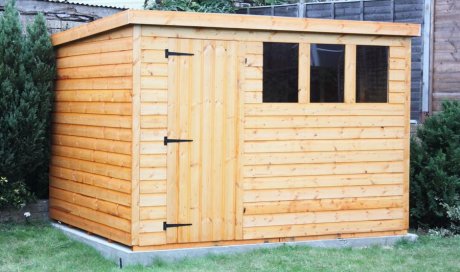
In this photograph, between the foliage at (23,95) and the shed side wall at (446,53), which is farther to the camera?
the shed side wall at (446,53)

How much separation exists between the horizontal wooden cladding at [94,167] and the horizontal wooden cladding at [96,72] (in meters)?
0.94

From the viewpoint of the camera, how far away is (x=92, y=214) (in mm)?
8453

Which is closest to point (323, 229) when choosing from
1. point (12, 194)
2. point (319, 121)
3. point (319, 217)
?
point (319, 217)

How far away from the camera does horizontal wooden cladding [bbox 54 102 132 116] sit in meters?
7.73

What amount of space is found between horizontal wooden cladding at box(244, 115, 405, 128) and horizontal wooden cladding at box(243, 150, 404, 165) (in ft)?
0.97

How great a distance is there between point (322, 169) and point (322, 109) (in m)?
0.64

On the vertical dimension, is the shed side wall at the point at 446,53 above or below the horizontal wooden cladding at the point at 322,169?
above

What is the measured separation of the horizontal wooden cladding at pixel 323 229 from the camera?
8047mm

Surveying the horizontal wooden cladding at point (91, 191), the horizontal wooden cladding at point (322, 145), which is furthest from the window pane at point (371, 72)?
the horizontal wooden cladding at point (91, 191)

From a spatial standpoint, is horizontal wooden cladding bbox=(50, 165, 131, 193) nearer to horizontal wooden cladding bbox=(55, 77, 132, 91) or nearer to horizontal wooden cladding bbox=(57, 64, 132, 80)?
horizontal wooden cladding bbox=(55, 77, 132, 91)

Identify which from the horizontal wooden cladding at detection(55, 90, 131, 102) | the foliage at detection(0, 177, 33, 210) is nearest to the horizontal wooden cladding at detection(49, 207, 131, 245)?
the foliage at detection(0, 177, 33, 210)

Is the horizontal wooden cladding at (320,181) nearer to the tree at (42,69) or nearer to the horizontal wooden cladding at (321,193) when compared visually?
the horizontal wooden cladding at (321,193)

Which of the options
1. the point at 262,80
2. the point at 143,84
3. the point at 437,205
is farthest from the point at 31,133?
the point at 437,205

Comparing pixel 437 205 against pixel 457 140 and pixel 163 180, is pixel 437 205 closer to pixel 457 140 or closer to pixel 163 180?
pixel 457 140
